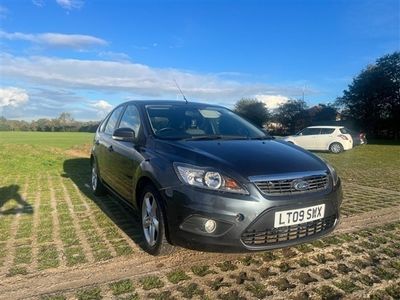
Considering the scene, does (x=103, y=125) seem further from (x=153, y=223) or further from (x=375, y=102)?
(x=375, y=102)

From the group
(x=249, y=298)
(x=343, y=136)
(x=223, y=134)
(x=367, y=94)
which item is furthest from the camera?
(x=367, y=94)

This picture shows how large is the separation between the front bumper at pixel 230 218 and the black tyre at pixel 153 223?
0.20m

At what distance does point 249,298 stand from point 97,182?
164 inches

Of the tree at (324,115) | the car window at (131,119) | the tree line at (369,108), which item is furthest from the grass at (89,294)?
the tree at (324,115)

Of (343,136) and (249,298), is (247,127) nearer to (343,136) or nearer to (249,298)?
(249,298)

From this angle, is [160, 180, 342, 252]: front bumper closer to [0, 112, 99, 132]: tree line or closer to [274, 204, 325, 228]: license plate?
[274, 204, 325, 228]: license plate

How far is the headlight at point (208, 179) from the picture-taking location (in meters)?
3.14

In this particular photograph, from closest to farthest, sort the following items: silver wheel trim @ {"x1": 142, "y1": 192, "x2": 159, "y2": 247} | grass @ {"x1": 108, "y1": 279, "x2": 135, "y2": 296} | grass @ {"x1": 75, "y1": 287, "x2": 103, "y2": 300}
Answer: grass @ {"x1": 75, "y1": 287, "x2": 103, "y2": 300} → grass @ {"x1": 108, "y1": 279, "x2": 135, "y2": 296} → silver wheel trim @ {"x1": 142, "y1": 192, "x2": 159, "y2": 247}

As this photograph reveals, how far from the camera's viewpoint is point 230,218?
3.07 meters

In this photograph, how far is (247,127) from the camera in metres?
4.86

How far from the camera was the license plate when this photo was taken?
3154 millimetres

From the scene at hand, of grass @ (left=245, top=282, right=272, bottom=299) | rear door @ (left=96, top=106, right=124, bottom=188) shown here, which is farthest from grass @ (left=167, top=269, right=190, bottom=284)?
rear door @ (left=96, top=106, right=124, bottom=188)

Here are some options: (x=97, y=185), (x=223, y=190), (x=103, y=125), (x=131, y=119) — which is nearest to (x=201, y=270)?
(x=223, y=190)

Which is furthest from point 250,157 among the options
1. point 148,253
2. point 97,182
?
point 97,182
